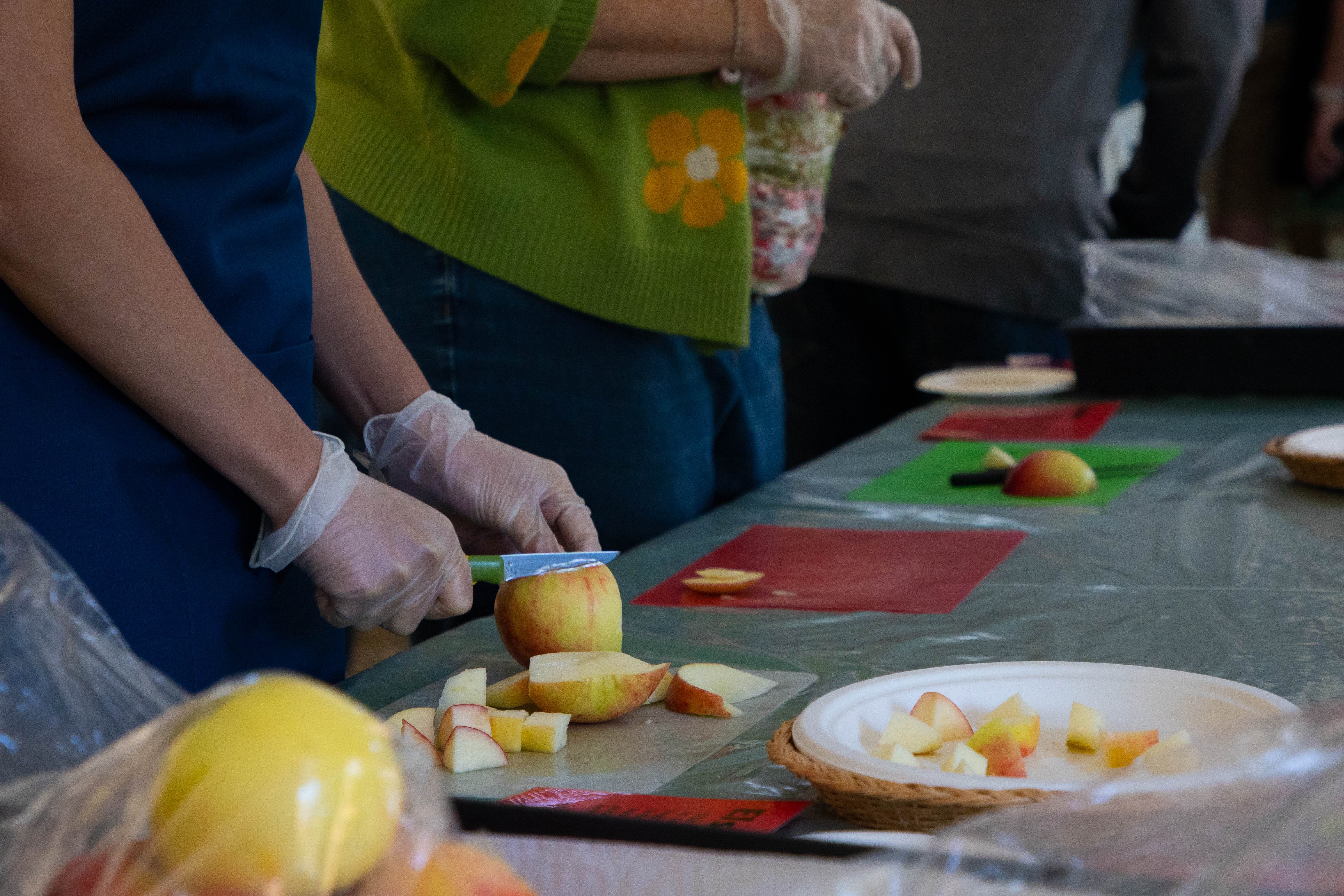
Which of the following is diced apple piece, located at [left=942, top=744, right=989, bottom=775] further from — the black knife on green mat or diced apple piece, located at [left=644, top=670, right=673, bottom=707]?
the black knife on green mat

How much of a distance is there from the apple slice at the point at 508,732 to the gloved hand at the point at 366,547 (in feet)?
0.72

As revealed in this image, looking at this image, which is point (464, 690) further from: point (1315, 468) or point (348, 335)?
point (1315, 468)

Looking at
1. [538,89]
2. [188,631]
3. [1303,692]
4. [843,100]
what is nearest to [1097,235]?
[843,100]

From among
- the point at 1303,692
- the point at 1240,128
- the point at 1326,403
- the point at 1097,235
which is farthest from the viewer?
the point at 1240,128

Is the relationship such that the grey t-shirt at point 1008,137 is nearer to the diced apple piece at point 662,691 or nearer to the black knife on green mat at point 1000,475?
the black knife on green mat at point 1000,475

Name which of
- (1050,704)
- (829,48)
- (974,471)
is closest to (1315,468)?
(974,471)

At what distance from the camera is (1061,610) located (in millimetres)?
1117

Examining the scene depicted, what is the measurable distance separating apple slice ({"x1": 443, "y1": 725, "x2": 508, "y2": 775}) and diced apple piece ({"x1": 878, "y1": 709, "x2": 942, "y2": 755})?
234 mm

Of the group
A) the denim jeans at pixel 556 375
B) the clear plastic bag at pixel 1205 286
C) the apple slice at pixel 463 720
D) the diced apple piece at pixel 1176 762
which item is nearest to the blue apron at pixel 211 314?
the apple slice at pixel 463 720

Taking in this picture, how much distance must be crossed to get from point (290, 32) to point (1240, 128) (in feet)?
15.0

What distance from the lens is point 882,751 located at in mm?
689

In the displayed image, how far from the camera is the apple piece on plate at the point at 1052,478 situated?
1.59m

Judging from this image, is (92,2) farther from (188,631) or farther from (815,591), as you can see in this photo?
(815,591)

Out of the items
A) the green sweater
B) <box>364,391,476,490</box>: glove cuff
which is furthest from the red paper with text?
the green sweater
